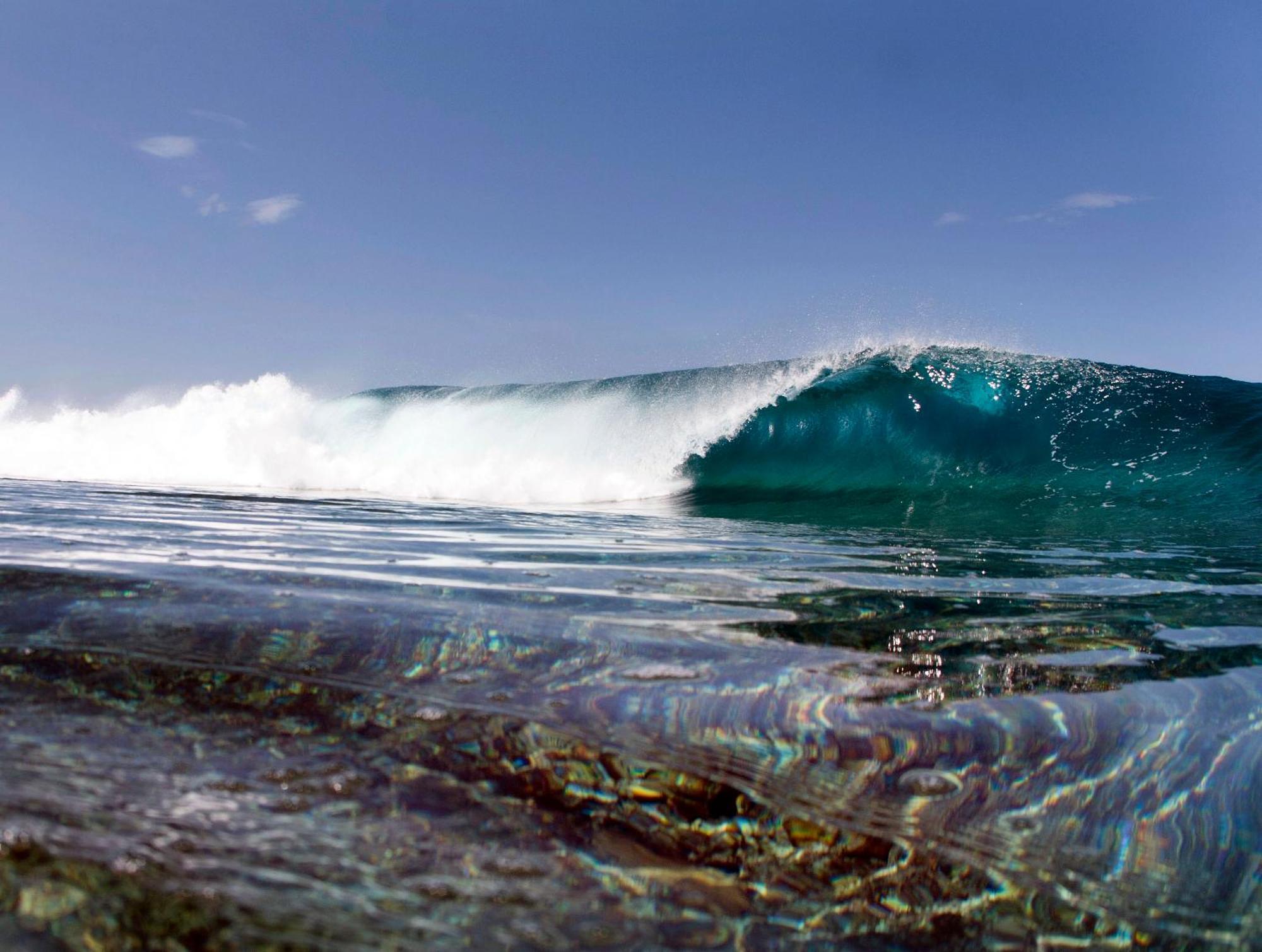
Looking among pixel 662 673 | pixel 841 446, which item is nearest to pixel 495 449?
pixel 841 446

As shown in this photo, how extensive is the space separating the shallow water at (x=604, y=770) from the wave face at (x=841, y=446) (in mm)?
7014

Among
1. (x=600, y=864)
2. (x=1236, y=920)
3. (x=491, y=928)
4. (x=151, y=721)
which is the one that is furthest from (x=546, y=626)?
(x=1236, y=920)

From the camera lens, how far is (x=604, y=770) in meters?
1.28

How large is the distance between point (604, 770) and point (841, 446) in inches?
494

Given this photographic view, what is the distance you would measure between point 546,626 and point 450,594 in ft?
1.72

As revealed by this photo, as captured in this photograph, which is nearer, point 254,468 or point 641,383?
point 254,468

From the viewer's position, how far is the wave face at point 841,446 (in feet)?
36.3

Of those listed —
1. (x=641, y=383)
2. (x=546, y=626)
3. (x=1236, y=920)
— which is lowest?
(x=1236, y=920)

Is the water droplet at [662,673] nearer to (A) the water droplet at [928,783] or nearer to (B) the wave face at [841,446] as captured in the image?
(A) the water droplet at [928,783]

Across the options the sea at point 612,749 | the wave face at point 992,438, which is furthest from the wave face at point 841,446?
the sea at point 612,749

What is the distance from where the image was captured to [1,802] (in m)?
1.04

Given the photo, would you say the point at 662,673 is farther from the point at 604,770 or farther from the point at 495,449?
the point at 495,449

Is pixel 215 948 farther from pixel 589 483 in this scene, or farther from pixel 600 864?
pixel 589 483

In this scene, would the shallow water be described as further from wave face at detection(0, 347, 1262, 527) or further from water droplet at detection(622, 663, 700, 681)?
wave face at detection(0, 347, 1262, 527)
